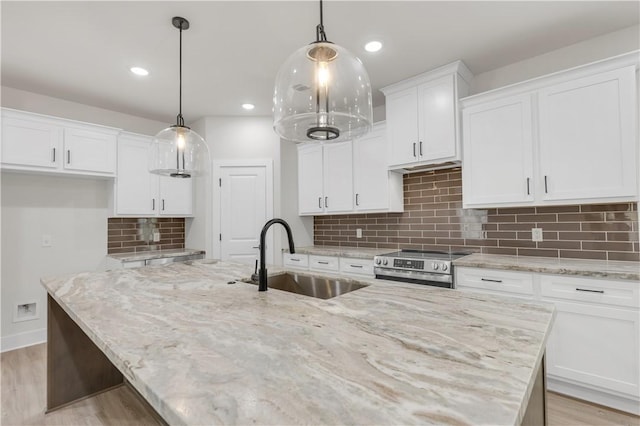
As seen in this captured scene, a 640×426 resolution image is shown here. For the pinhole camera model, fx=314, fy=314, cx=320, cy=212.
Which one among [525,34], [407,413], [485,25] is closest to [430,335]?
[407,413]

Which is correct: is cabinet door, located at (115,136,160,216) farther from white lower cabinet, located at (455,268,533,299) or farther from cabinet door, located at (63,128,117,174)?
white lower cabinet, located at (455,268,533,299)

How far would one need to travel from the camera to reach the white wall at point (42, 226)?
3.24m

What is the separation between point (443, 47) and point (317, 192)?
2.08 meters

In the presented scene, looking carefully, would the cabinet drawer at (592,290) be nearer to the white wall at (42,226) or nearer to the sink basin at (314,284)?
the sink basin at (314,284)

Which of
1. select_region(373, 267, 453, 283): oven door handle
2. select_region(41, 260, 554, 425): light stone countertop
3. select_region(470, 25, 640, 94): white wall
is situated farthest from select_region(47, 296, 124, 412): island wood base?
select_region(470, 25, 640, 94): white wall

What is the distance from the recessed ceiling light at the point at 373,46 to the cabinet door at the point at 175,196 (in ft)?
9.77

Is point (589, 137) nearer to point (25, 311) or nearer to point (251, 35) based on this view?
point (251, 35)

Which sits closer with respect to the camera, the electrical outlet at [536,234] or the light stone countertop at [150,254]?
the electrical outlet at [536,234]

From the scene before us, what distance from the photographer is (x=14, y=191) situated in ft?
10.8

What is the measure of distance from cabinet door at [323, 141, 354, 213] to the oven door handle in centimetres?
94

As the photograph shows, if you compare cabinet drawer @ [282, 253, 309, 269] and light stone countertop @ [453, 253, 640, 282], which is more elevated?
light stone countertop @ [453, 253, 640, 282]

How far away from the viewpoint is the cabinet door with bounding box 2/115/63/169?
295 centimetres

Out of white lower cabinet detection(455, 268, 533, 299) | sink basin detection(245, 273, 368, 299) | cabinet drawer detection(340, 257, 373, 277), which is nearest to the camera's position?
sink basin detection(245, 273, 368, 299)

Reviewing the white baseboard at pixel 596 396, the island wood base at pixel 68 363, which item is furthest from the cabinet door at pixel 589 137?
the island wood base at pixel 68 363
